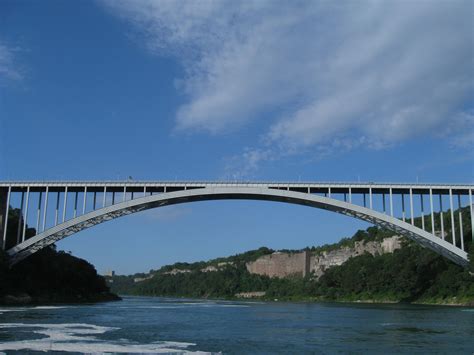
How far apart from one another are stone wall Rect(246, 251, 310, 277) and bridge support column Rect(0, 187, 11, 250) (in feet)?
235

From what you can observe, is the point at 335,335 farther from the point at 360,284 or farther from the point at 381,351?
the point at 360,284

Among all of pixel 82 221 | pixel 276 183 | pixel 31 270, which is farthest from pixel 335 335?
pixel 31 270

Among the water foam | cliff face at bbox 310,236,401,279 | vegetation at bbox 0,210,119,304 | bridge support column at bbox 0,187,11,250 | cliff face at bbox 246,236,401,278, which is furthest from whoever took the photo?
cliff face at bbox 246,236,401,278

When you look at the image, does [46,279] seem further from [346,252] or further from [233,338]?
[346,252]

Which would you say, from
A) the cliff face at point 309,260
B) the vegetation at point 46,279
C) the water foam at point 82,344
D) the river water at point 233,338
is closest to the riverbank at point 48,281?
the vegetation at point 46,279

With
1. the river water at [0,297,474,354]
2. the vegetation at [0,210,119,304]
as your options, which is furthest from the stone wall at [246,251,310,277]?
the river water at [0,297,474,354]

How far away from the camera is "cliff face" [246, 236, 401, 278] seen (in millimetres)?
78637

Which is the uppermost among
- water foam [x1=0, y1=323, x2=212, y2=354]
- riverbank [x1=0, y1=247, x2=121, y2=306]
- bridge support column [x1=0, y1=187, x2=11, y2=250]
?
bridge support column [x1=0, y1=187, x2=11, y2=250]

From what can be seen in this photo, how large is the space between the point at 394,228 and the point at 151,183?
15023 mm

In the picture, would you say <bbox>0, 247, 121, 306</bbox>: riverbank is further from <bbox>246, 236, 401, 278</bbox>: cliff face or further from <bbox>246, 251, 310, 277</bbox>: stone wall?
<bbox>246, 251, 310, 277</bbox>: stone wall

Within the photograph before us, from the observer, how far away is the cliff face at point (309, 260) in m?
78.6

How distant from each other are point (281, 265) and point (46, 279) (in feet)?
236

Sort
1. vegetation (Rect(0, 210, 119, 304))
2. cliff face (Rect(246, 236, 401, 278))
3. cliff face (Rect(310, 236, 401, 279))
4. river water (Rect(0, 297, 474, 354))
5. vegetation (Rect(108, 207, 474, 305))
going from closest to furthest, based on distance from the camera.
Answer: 1. river water (Rect(0, 297, 474, 354))
2. vegetation (Rect(0, 210, 119, 304))
3. vegetation (Rect(108, 207, 474, 305))
4. cliff face (Rect(310, 236, 401, 279))
5. cliff face (Rect(246, 236, 401, 278))

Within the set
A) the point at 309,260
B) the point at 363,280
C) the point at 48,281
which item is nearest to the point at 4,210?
the point at 48,281
